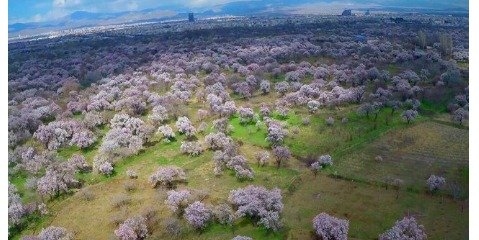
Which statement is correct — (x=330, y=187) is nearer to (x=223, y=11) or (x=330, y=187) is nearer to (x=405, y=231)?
(x=405, y=231)

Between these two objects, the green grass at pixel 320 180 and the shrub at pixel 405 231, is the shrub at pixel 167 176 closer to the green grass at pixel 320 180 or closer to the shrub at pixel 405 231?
the green grass at pixel 320 180

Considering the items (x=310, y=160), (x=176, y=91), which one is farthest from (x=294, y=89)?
(x=310, y=160)

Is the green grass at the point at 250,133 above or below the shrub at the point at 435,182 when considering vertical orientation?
above

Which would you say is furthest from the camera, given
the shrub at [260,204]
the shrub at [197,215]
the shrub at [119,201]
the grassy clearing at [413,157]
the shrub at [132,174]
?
the shrub at [132,174]

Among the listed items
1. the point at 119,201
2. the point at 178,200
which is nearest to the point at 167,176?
the point at 178,200

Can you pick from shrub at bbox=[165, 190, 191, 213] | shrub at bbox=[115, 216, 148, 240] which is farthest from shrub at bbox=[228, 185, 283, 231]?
shrub at bbox=[115, 216, 148, 240]

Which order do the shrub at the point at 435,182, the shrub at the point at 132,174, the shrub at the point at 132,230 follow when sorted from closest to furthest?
the shrub at the point at 132,230
the shrub at the point at 435,182
the shrub at the point at 132,174

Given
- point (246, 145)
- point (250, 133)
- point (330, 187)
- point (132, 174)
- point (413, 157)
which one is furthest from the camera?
point (250, 133)

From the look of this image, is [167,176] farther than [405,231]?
Result: Yes

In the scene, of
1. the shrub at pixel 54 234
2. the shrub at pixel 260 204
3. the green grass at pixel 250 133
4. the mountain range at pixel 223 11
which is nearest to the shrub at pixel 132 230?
the shrub at pixel 54 234

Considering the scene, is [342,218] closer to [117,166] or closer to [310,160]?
[310,160]

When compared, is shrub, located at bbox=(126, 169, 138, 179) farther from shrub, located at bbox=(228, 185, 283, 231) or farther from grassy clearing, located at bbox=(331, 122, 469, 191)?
grassy clearing, located at bbox=(331, 122, 469, 191)
